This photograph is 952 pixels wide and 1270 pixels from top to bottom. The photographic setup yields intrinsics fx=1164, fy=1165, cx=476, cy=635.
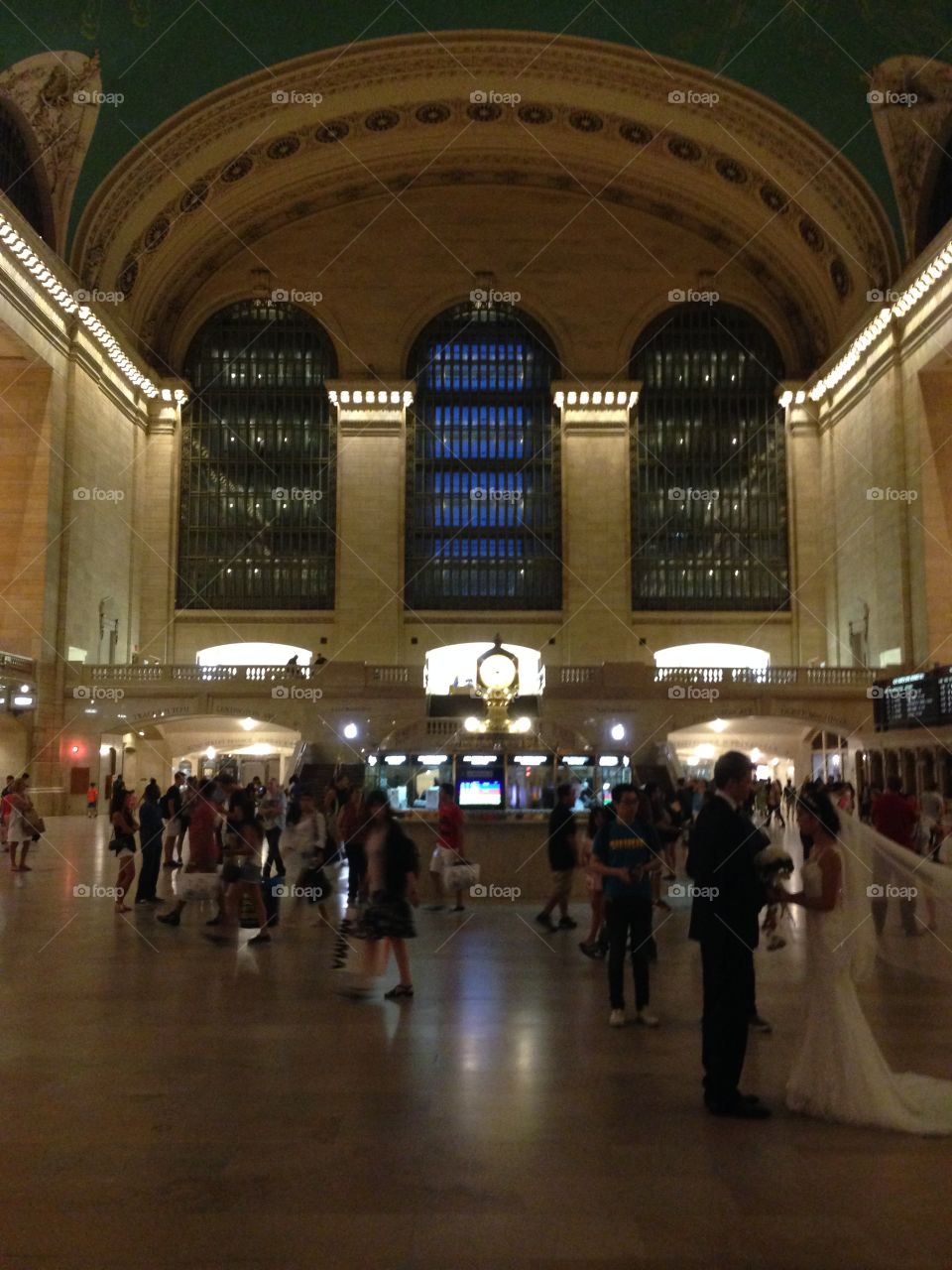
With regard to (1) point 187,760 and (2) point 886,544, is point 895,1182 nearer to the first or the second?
(2) point 886,544

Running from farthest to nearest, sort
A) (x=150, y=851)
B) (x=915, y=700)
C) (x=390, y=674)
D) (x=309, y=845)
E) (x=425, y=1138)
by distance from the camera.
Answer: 1. (x=390, y=674)
2. (x=915, y=700)
3. (x=150, y=851)
4. (x=309, y=845)
5. (x=425, y=1138)

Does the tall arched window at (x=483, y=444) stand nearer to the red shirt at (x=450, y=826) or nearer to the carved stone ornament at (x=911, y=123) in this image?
the carved stone ornament at (x=911, y=123)

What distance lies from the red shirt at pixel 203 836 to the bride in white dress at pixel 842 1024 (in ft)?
18.6

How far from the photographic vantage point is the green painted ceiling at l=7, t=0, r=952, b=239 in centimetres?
2500

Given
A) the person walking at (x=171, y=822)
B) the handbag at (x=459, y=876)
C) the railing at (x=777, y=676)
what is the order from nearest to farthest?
the handbag at (x=459, y=876) < the person walking at (x=171, y=822) < the railing at (x=777, y=676)

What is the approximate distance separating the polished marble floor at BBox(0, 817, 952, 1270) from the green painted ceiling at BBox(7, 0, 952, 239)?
23.9 meters

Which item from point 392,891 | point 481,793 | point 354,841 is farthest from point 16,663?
point 392,891

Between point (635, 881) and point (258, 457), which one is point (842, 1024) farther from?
point (258, 457)

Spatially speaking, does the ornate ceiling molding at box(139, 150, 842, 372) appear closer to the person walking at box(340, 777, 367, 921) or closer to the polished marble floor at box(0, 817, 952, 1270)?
the person walking at box(340, 777, 367, 921)

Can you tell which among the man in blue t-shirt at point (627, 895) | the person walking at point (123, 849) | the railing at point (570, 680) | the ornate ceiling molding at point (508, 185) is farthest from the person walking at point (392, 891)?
the ornate ceiling molding at point (508, 185)

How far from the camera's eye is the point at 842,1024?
468 cm

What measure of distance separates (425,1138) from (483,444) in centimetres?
3184

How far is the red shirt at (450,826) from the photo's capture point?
10781mm

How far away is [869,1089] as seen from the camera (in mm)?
4555
